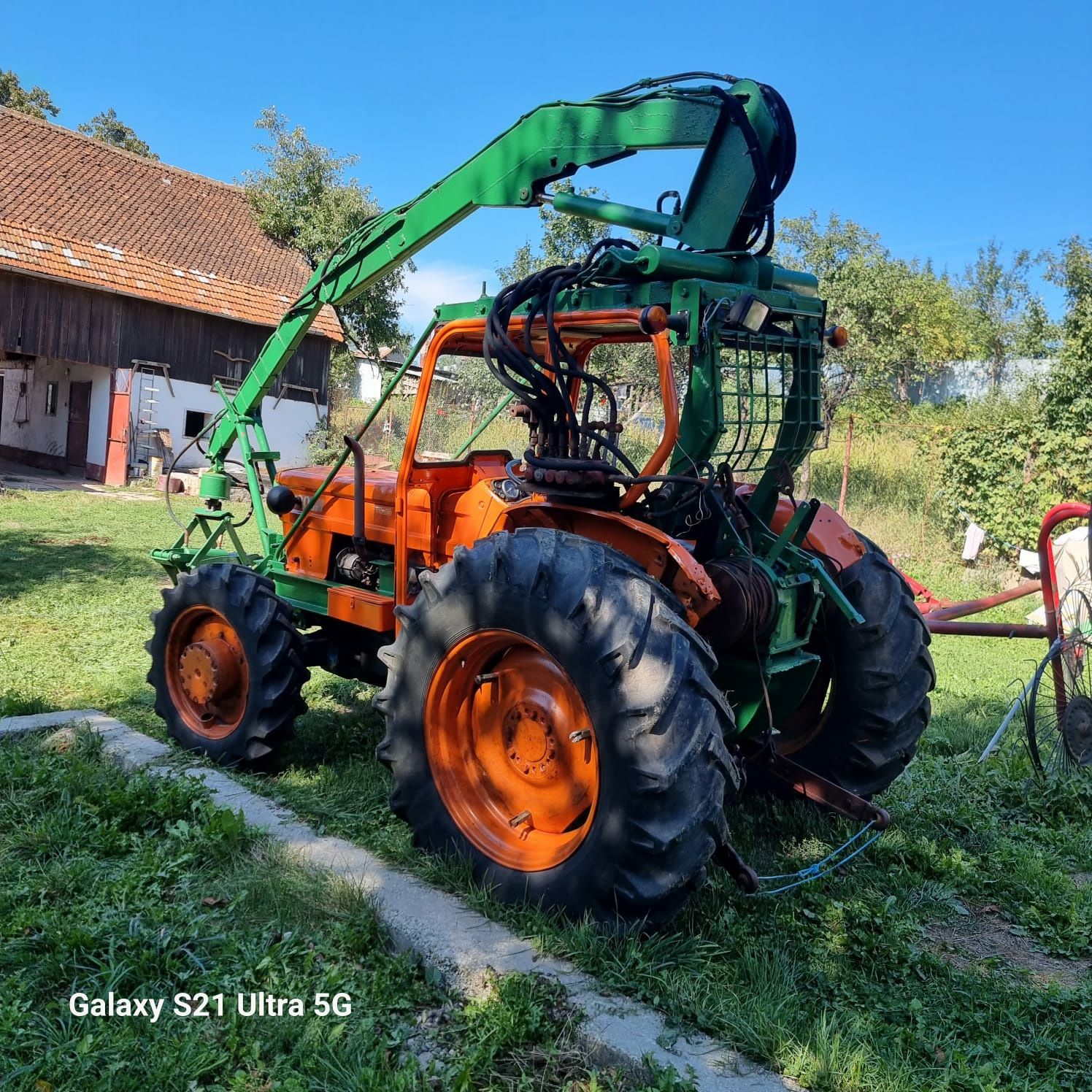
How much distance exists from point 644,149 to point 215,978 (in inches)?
142

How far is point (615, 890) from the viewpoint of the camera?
333cm

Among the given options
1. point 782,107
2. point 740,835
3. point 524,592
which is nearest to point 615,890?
point 524,592

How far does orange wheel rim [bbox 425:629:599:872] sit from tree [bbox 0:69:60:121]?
155 feet

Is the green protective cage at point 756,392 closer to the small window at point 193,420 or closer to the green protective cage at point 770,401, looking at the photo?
the green protective cage at point 770,401

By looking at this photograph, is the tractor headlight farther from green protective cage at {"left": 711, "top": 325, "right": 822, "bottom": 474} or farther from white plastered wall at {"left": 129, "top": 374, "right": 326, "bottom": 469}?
white plastered wall at {"left": 129, "top": 374, "right": 326, "bottom": 469}

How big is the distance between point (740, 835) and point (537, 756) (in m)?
1.29

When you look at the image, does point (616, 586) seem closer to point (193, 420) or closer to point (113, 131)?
point (193, 420)

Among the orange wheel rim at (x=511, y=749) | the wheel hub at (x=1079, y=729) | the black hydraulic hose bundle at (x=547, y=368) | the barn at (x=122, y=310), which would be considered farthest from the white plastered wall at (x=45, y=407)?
the wheel hub at (x=1079, y=729)

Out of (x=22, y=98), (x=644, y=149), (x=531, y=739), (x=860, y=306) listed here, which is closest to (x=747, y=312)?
(x=644, y=149)

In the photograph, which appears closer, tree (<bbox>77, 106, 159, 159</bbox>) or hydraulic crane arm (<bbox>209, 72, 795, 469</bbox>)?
hydraulic crane arm (<bbox>209, 72, 795, 469</bbox>)

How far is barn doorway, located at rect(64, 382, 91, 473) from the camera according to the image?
73.8 feet

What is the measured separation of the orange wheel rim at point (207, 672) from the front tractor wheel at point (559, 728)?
1476 millimetres

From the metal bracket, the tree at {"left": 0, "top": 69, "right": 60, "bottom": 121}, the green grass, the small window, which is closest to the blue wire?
the metal bracket

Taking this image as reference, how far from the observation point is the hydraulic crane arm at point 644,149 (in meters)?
4.02
